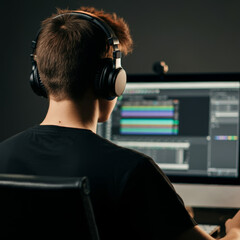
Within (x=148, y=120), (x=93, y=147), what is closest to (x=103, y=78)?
(x=93, y=147)

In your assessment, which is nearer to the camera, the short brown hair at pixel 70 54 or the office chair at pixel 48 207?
the office chair at pixel 48 207

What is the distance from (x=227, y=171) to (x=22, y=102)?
946mm

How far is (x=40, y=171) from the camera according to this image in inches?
31.1

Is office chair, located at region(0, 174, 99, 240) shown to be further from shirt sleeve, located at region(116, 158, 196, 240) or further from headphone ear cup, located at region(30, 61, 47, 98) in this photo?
headphone ear cup, located at region(30, 61, 47, 98)

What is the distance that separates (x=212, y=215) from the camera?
4.97 ft

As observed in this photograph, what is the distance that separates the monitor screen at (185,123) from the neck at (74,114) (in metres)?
0.61

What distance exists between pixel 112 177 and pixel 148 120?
2.49ft

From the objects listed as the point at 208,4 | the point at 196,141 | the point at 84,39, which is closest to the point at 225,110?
the point at 196,141

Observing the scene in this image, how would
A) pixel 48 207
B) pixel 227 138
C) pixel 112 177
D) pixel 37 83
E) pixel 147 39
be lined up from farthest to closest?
pixel 147 39 < pixel 227 138 < pixel 37 83 < pixel 112 177 < pixel 48 207

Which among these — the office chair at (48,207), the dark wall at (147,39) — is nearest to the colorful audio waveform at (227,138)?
the dark wall at (147,39)

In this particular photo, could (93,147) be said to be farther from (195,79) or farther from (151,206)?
(195,79)

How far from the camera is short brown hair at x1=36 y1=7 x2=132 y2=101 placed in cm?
88

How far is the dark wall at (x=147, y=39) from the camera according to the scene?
5.61 ft

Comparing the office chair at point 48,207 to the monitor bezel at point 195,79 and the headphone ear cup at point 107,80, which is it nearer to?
the headphone ear cup at point 107,80
